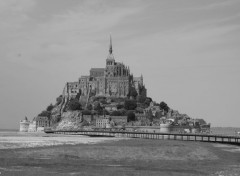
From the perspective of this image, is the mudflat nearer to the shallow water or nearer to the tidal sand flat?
the tidal sand flat

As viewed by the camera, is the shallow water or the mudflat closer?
the mudflat

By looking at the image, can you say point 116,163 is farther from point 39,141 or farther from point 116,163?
point 39,141

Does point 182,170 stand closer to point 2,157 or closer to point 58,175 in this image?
point 58,175

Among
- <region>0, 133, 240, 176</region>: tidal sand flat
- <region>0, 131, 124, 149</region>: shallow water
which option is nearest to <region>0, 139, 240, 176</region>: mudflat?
<region>0, 133, 240, 176</region>: tidal sand flat

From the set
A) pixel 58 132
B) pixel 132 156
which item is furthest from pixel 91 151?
pixel 58 132

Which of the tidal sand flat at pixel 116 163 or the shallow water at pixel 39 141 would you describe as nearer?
the tidal sand flat at pixel 116 163

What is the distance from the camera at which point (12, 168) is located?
148 feet

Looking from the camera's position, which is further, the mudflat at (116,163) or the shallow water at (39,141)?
the shallow water at (39,141)

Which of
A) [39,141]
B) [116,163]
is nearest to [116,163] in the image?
[116,163]

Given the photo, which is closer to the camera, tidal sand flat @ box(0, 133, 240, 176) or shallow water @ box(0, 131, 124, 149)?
tidal sand flat @ box(0, 133, 240, 176)

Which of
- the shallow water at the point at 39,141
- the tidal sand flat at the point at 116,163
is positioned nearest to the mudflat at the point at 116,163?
the tidal sand flat at the point at 116,163

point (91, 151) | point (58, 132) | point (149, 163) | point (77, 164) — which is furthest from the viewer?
point (58, 132)

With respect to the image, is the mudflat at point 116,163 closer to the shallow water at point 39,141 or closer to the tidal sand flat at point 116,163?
the tidal sand flat at point 116,163

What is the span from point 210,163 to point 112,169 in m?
15.5
